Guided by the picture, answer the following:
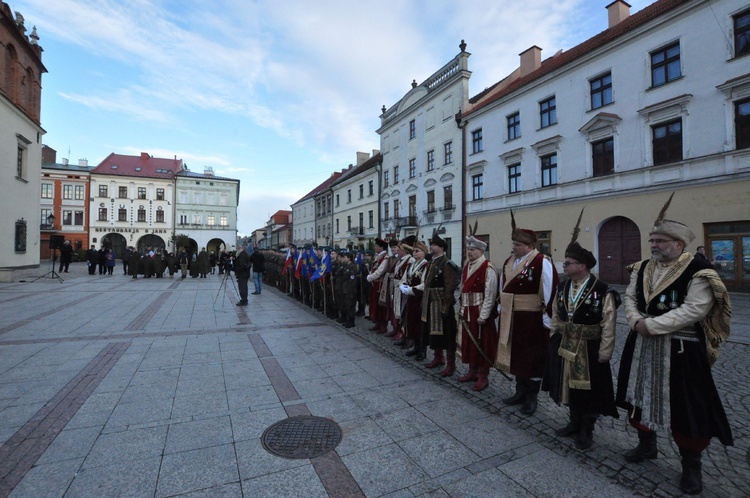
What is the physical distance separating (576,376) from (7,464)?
4.51 m

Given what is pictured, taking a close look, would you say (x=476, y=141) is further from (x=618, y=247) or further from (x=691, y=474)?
(x=691, y=474)

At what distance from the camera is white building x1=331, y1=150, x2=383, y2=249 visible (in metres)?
36.6

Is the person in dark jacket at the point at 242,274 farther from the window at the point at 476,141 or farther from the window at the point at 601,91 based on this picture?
the window at the point at 476,141

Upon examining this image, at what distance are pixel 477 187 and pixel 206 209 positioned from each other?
43.3m

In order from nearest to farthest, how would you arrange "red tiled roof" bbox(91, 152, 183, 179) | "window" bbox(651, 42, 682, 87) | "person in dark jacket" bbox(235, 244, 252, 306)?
1. "person in dark jacket" bbox(235, 244, 252, 306)
2. "window" bbox(651, 42, 682, 87)
3. "red tiled roof" bbox(91, 152, 183, 179)

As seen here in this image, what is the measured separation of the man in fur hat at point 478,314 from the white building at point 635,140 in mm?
12433

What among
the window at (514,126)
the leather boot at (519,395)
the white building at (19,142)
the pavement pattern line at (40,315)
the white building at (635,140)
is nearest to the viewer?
the leather boot at (519,395)

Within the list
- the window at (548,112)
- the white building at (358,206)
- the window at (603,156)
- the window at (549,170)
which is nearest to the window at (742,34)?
the window at (603,156)

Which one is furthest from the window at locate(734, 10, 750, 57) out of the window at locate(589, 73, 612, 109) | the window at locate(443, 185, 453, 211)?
the window at locate(443, 185, 453, 211)

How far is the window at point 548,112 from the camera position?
1964 cm

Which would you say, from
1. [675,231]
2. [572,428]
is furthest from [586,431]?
[675,231]

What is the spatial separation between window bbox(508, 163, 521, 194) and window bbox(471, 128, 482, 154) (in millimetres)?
3277

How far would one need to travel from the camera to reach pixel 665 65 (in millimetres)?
15203

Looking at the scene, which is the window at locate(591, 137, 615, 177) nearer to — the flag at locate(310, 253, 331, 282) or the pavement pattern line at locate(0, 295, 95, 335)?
the flag at locate(310, 253, 331, 282)
